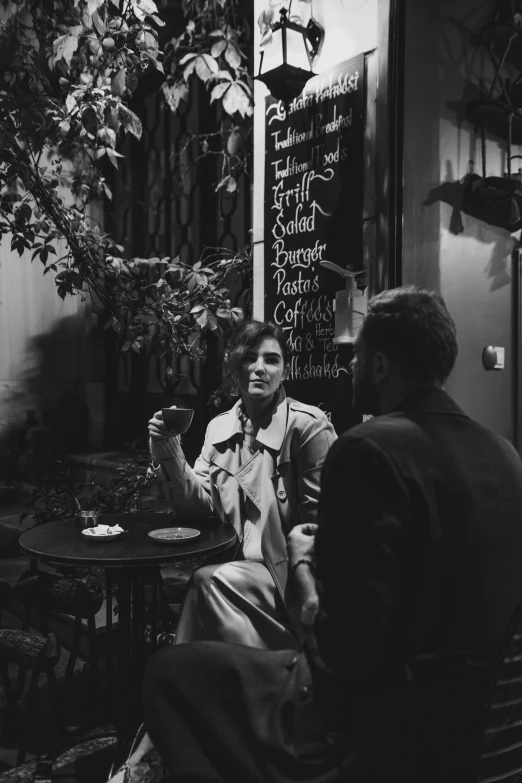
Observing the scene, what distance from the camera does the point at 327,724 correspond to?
1.47 metres

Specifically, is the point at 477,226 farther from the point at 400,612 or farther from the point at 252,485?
the point at 400,612

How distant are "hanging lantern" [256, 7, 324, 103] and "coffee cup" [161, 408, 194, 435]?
221cm

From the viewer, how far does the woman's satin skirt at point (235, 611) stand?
2.67m

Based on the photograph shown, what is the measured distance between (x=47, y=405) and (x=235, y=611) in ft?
16.9

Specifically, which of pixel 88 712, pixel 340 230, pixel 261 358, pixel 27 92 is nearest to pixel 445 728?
pixel 261 358

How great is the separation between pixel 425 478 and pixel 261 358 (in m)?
1.80

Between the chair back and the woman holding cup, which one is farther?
the woman holding cup

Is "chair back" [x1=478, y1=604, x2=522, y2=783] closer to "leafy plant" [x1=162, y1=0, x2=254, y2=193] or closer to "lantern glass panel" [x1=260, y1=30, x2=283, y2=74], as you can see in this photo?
"lantern glass panel" [x1=260, y1=30, x2=283, y2=74]

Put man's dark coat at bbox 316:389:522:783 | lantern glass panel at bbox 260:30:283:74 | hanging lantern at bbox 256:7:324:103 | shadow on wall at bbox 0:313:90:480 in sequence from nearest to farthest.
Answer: man's dark coat at bbox 316:389:522:783 < hanging lantern at bbox 256:7:324:103 < lantern glass panel at bbox 260:30:283:74 < shadow on wall at bbox 0:313:90:480

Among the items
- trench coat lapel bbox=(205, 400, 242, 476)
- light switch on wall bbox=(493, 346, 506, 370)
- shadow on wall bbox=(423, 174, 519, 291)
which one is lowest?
trench coat lapel bbox=(205, 400, 242, 476)

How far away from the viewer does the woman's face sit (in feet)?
10.2

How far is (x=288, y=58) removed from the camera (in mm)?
4031

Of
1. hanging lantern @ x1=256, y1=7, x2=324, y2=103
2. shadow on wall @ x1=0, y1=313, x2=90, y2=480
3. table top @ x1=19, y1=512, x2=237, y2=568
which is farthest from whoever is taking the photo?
shadow on wall @ x1=0, y1=313, x2=90, y2=480

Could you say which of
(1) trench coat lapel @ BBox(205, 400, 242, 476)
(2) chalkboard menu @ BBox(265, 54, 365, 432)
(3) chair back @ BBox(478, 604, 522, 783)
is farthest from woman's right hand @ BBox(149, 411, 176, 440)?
(3) chair back @ BBox(478, 604, 522, 783)
